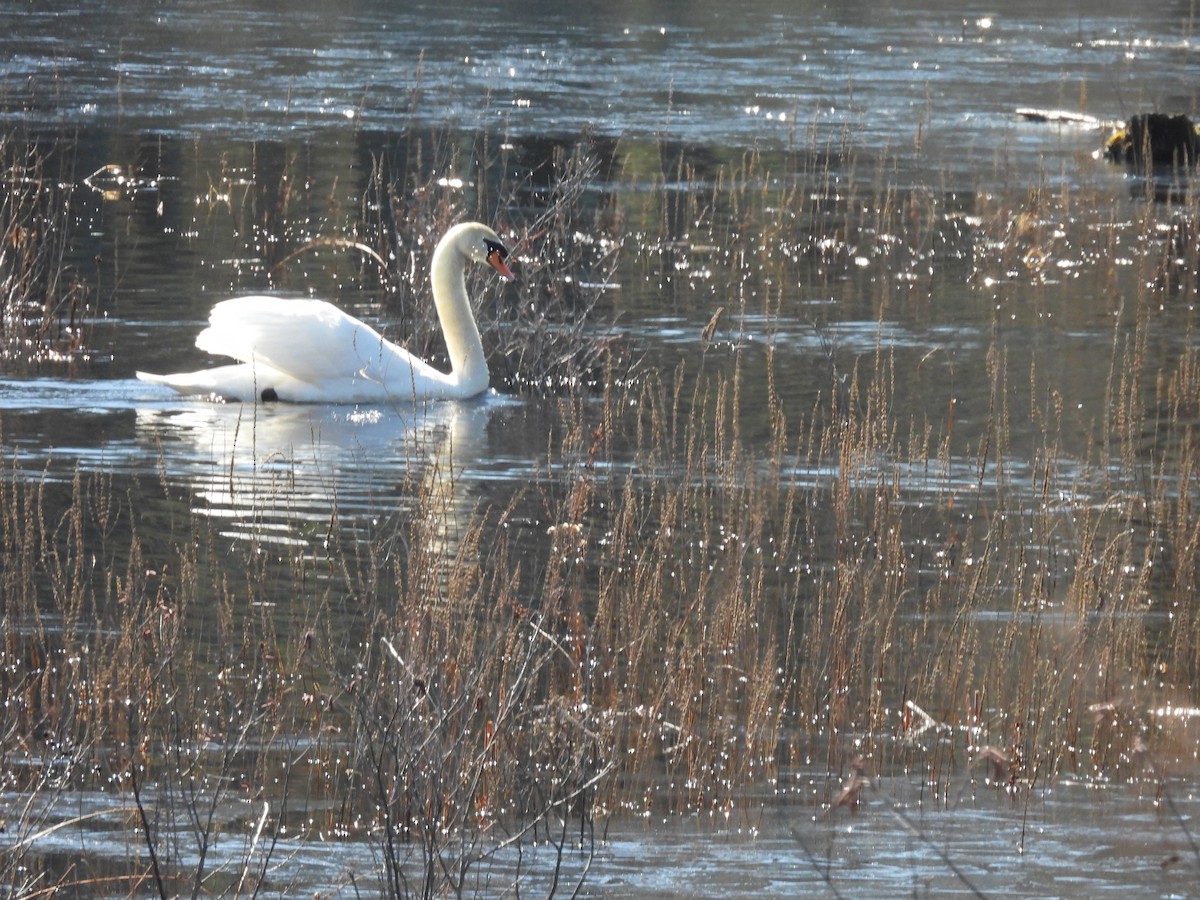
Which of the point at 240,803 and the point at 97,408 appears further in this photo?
the point at 97,408

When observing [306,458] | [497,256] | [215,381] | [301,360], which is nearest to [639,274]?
[497,256]

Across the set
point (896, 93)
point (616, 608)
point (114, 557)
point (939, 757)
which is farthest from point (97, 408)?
point (896, 93)

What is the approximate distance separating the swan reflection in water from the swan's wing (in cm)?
23

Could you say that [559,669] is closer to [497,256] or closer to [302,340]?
[302,340]

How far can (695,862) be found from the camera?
16.9ft

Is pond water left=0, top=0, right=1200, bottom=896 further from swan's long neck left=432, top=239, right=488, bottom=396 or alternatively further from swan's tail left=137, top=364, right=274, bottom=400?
swan's long neck left=432, top=239, right=488, bottom=396

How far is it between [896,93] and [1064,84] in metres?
3.57

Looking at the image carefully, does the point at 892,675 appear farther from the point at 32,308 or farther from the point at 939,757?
the point at 32,308

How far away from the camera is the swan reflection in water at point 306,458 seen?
343 inches

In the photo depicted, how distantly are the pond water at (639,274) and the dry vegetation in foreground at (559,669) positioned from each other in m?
0.14

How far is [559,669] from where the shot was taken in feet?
22.3

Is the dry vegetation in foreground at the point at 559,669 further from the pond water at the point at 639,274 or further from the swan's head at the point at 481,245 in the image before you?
the swan's head at the point at 481,245

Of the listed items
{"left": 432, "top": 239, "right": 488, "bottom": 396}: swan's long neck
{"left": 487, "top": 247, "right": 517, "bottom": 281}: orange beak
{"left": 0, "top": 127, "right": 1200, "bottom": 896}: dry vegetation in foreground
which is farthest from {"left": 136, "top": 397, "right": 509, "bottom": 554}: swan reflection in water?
{"left": 487, "top": 247, "right": 517, "bottom": 281}: orange beak

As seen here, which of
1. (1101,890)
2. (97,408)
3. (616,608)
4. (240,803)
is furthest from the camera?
(97,408)
